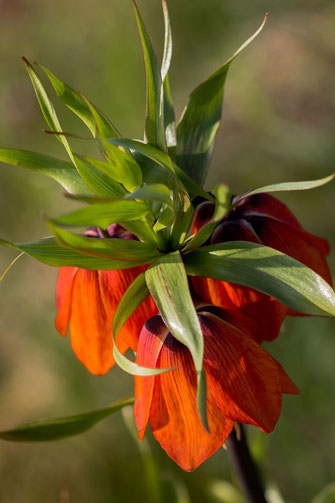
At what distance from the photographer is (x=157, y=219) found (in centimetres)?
58

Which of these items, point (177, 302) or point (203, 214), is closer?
point (177, 302)

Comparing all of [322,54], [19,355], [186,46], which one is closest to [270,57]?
[322,54]

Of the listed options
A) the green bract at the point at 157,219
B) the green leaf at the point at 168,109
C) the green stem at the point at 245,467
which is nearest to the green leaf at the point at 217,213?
the green bract at the point at 157,219

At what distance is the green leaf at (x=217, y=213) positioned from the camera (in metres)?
0.45

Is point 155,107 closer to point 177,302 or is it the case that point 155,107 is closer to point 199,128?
point 199,128

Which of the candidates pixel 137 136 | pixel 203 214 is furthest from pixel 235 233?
pixel 137 136

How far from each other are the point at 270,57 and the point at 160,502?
2.13m

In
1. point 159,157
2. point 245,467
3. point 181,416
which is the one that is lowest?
point 245,467

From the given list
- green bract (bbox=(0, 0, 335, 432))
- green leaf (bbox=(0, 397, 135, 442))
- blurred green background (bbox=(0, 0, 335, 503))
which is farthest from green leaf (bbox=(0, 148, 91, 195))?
blurred green background (bbox=(0, 0, 335, 503))

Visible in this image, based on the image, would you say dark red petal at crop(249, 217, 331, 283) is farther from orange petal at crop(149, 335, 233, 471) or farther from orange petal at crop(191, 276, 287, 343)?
orange petal at crop(149, 335, 233, 471)

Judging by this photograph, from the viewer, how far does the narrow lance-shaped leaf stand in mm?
475

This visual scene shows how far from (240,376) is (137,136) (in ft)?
6.73

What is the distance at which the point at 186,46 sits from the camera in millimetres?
2721

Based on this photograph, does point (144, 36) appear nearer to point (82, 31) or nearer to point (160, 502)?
point (160, 502)
